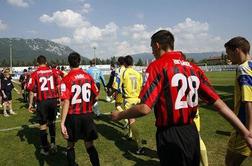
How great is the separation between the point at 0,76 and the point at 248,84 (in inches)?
554

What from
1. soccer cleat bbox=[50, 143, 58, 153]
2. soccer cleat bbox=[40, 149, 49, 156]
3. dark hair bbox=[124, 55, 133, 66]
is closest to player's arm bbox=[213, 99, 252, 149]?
dark hair bbox=[124, 55, 133, 66]

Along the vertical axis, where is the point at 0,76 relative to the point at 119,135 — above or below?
above

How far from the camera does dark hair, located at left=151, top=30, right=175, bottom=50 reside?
3.58 metres

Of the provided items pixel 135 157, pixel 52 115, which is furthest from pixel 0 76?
pixel 135 157

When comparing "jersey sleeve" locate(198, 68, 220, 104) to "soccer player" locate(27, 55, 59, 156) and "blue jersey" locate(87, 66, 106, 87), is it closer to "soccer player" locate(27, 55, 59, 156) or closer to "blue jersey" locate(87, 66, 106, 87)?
"soccer player" locate(27, 55, 59, 156)

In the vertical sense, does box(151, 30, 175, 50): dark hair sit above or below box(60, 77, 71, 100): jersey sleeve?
above

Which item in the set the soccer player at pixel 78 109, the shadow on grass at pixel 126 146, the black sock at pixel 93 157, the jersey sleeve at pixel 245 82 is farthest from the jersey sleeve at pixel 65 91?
the jersey sleeve at pixel 245 82

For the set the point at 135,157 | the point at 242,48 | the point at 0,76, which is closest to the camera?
the point at 242,48

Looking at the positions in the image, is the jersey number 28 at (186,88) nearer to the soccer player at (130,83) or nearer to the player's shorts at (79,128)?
the player's shorts at (79,128)

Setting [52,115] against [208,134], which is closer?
[52,115]

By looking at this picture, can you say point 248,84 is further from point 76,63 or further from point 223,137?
point 223,137

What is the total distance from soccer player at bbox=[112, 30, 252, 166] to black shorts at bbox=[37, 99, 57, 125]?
5.70m

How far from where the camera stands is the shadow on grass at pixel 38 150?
7.93 metres

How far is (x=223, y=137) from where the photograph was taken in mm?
9633
